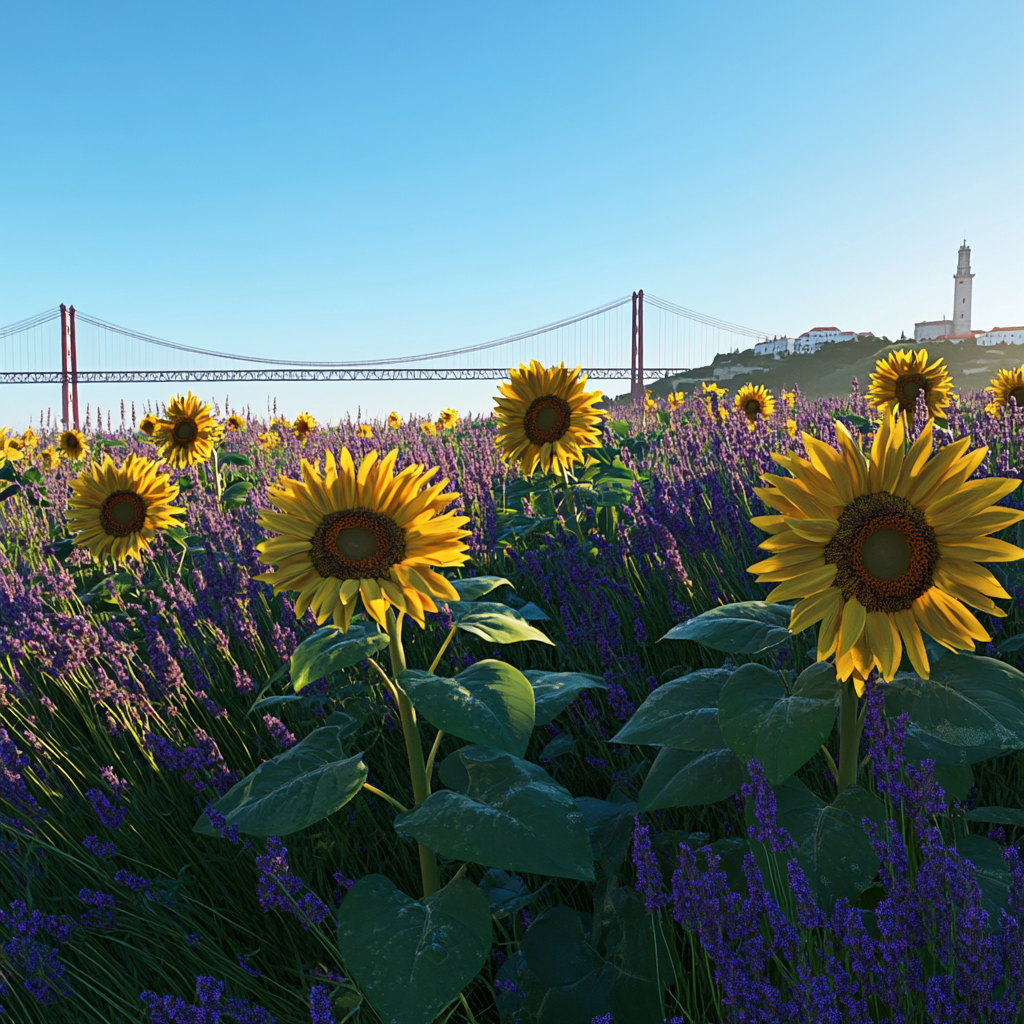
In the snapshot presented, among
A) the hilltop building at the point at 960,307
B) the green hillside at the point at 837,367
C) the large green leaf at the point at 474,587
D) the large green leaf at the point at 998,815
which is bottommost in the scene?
the large green leaf at the point at 998,815

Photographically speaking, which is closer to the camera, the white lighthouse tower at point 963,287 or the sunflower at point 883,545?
the sunflower at point 883,545

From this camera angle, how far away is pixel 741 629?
Result: 1.45 meters

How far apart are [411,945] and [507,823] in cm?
24

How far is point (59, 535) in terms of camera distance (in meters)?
5.56

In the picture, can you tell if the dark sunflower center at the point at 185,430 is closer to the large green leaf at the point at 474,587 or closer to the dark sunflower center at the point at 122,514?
the dark sunflower center at the point at 122,514

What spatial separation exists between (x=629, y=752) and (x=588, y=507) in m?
2.67

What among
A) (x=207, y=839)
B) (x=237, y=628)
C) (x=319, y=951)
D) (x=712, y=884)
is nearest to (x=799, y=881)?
(x=712, y=884)

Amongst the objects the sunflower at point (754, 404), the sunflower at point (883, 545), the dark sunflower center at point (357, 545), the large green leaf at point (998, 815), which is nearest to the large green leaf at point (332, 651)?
the dark sunflower center at point (357, 545)

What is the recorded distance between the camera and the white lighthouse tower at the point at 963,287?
3756 inches

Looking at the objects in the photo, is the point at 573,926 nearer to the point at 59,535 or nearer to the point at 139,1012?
the point at 139,1012

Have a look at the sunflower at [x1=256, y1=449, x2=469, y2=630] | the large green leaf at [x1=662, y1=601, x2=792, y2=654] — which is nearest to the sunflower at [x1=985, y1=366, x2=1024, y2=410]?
the large green leaf at [x1=662, y1=601, x2=792, y2=654]

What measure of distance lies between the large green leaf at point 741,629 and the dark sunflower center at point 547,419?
2494 mm

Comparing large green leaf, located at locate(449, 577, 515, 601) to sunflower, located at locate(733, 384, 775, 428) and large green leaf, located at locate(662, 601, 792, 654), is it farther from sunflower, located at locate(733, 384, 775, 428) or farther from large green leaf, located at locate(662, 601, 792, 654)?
sunflower, located at locate(733, 384, 775, 428)

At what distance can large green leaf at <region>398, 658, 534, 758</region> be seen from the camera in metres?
1.20
